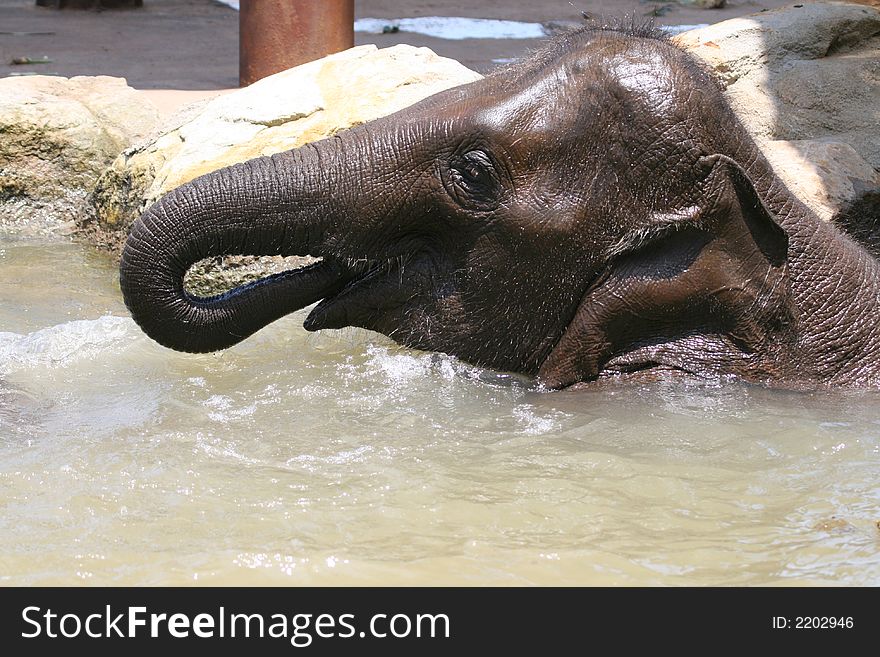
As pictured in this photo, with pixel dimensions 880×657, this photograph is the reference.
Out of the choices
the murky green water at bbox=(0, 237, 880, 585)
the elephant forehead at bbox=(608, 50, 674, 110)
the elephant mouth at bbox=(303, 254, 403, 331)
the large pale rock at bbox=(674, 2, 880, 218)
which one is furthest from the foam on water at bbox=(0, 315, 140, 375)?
the large pale rock at bbox=(674, 2, 880, 218)

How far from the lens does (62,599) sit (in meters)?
2.98

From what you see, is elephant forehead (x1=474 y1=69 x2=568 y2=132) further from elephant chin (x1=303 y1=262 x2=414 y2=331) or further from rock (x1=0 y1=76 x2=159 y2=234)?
rock (x1=0 y1=76 x2=159 y2=234)

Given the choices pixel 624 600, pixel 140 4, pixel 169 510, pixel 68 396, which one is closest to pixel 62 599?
pixel 169 510

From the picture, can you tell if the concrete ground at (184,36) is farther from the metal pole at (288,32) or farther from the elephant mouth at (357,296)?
the elephant mouth at (357,296)

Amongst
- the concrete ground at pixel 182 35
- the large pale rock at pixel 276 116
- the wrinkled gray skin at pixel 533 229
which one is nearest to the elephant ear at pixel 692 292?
the wrinkled gray skin at pixel 533 229

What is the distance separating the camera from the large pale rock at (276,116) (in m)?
6.41

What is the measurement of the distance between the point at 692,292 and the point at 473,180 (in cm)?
78

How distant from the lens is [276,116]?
21.5ft

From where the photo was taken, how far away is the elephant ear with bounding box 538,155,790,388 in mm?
4113

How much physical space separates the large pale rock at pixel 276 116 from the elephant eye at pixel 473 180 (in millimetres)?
2384

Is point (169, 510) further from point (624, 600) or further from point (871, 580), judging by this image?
point (871, 580)

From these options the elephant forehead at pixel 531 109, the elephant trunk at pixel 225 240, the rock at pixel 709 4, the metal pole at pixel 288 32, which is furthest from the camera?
the rock at pixel 709 4

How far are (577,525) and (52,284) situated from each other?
3.73 meters


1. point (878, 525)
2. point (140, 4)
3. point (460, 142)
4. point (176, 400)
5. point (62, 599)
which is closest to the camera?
point (62, 599)
